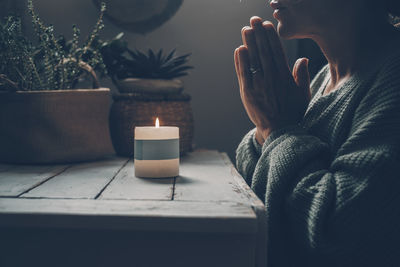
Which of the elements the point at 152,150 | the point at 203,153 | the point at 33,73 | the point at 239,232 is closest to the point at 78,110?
the point at 33,73

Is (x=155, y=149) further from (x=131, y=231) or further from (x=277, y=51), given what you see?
(x=277, y=51)

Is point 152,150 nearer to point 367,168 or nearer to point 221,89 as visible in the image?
point 367,168

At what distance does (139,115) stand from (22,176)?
15.0 inches

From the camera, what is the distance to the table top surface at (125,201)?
0.50 metres

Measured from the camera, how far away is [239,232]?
1.61ft

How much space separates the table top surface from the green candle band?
0.16ft

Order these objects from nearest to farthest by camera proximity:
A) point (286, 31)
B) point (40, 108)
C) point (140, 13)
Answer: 1. point (286, 31)
2. point (40, 108)
3. point (140, 13)

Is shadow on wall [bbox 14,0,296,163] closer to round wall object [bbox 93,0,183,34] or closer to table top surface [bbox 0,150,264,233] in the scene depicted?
round wall object [bbox 93,0,183,34]

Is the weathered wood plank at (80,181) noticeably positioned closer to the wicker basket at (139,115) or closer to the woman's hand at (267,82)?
the wicker basket at (139,115)

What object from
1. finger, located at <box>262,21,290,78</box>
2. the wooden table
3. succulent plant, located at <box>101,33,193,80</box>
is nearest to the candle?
the wooden table

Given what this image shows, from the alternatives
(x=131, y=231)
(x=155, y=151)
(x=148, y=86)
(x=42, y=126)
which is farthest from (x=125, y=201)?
(x=148, y=86)

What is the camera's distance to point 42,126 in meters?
0.88

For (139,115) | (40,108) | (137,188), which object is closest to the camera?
(137,188)

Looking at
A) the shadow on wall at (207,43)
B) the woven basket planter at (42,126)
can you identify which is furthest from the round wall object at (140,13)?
the woven basket planter at (42,126)
